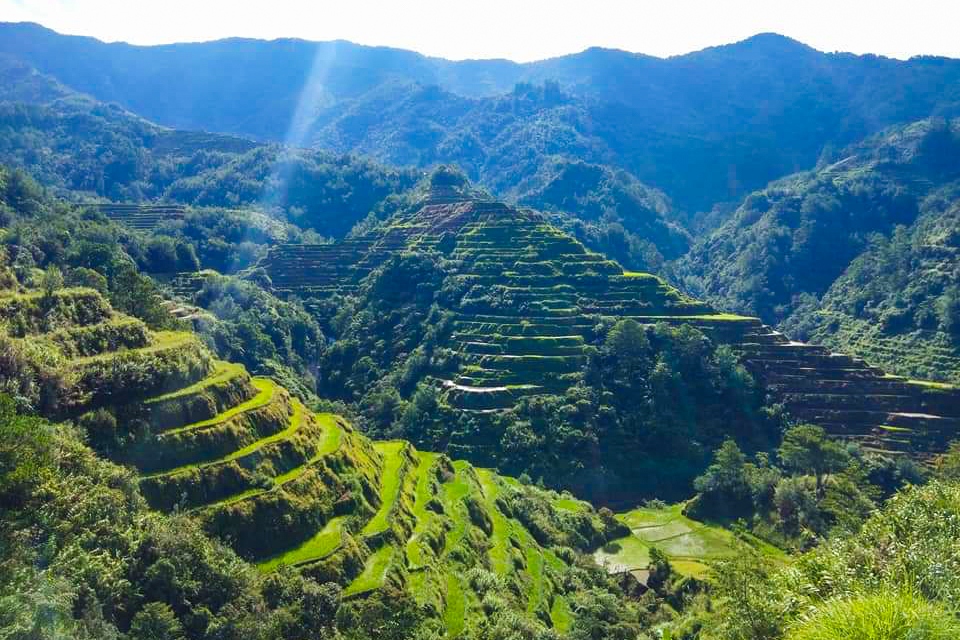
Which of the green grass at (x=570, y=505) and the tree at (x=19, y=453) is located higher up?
the tree at (x=19, y=453)

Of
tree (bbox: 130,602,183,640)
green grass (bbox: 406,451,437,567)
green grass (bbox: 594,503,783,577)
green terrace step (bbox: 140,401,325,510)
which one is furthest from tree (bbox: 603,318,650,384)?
tree (bbox: 130,602,183,640)

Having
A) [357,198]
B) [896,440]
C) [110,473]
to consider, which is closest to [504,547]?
[110,473]

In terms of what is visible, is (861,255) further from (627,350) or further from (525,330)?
(525,330)

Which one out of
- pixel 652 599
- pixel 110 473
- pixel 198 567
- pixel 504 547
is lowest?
pixel 652 599

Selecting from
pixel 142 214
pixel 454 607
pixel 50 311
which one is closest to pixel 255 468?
pixel 454 607

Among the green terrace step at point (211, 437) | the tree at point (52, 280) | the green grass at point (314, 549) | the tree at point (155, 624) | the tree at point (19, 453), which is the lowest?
the green grass at point (314, 549)

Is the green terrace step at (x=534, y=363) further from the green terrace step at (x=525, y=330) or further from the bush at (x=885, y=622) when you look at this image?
the bush at (x=885, y=622)

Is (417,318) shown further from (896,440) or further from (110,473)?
(110,473)

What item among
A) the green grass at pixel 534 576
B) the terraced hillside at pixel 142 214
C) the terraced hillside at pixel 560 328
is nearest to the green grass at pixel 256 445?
the green grass at pixel 534 576
